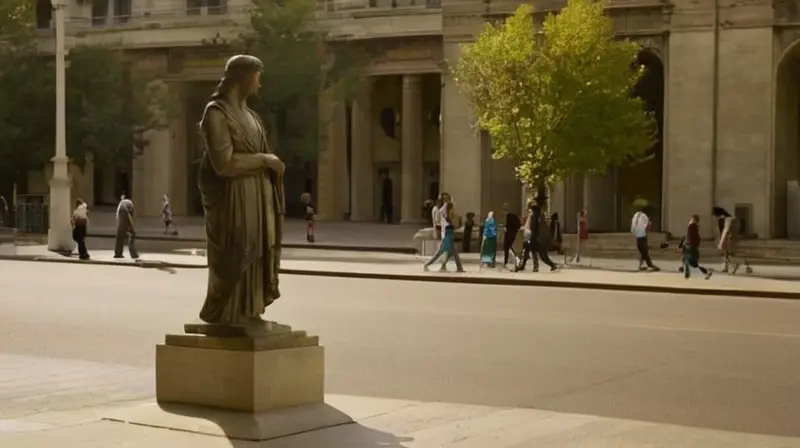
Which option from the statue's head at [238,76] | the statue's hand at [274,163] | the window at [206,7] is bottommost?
the statue's hand at [274,163]

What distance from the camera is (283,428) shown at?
29.1 feet

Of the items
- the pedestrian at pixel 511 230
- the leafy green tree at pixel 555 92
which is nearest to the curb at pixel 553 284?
the pedestrian at pixel 511 230

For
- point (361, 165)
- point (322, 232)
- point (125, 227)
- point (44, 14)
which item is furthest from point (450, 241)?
point (44, 14)

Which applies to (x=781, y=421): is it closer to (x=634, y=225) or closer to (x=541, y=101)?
(x=634, y=225)

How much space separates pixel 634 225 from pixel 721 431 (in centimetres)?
2178

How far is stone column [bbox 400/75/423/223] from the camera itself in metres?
56.6

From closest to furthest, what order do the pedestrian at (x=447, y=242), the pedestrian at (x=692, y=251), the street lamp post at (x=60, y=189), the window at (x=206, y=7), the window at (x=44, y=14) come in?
the pedestrian at (x=692, y=251), the pedestrian at (x=447, y=242), the street lamp post at (x=60, y=189), the window at (x=206, y=7), the window at (x=44, y=14)

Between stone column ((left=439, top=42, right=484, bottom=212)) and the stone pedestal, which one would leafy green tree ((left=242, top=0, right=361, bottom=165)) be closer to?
stone column ((left=439, top=42, right=484, bottom=212))

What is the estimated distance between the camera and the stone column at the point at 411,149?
5662 centimetres

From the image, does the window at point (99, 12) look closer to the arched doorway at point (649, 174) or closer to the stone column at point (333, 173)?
the stone column at point (333, 173)

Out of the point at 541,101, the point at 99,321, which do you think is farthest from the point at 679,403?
the point at 541,101

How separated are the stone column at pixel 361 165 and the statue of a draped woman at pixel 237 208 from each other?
49.3m

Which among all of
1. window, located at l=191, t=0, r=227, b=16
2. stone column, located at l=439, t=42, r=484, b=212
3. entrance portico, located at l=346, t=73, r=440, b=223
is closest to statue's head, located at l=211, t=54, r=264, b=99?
stone column, located at l=439, t=42, r=484, b=212

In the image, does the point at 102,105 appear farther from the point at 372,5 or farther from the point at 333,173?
the point at 372,5
